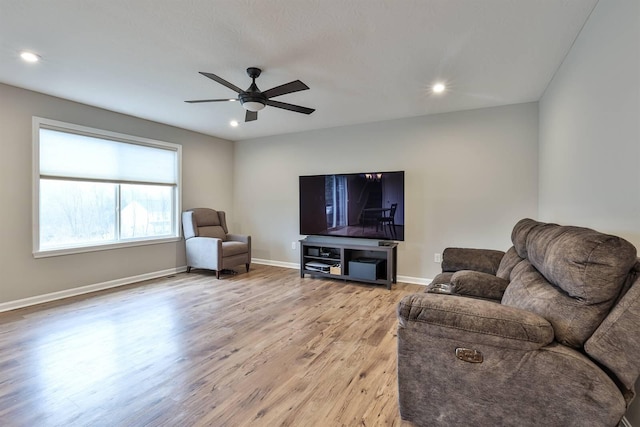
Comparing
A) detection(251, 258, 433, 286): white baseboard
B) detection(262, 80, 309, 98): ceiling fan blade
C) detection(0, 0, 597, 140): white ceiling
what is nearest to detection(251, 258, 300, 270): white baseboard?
detection(251, 258, 433, 286): white baseboard

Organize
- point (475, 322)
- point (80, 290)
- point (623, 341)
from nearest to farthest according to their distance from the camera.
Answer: point (623, 341) < point (475, 322) < point (80, 290)

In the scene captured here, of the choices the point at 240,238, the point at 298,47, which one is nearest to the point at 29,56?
the point at 298,47

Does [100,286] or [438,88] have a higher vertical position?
[438,88]

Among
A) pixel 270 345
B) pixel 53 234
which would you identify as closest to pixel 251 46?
pixel 270 345

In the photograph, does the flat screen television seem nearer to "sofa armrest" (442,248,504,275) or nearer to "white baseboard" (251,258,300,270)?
"white baseboard" (251,258,300,270)

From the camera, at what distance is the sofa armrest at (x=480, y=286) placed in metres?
2.21

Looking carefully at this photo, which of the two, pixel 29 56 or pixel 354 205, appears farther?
pixel 354 205

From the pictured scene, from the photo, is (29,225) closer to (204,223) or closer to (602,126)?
(204,223)

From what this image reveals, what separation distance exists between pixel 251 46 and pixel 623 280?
2671 mm

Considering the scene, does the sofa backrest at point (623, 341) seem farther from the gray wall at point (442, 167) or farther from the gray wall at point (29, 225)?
the gray wall at point (29, 225)

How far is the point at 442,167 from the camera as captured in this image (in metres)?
4.29

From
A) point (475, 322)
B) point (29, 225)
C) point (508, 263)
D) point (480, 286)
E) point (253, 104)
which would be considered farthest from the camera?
point (29, 225)

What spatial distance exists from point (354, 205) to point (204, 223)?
8.38 feet

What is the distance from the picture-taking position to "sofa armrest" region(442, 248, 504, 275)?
286 centimetres
